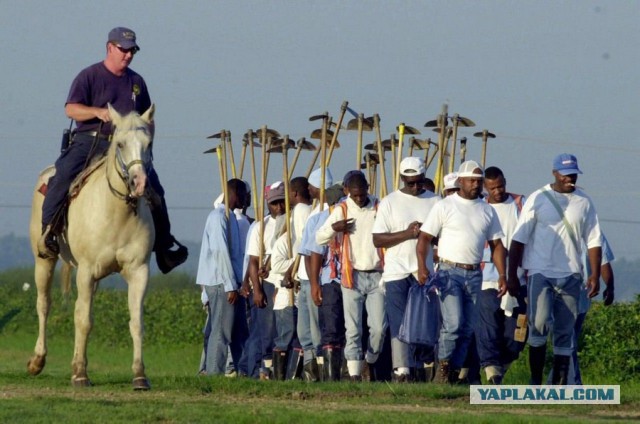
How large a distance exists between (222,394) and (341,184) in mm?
5590

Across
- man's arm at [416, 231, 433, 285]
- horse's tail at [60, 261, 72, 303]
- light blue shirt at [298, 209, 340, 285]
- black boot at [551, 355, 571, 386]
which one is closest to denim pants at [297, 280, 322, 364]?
light blue shirt at [298, 209, 340, 285]

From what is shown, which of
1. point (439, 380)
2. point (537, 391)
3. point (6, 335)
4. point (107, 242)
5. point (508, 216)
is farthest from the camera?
point (6, 335)

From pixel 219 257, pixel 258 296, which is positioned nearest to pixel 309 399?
pixel 219 257

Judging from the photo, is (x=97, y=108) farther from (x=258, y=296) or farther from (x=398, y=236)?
(x=258, y=296)

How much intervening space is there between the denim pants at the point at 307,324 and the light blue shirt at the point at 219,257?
920mm

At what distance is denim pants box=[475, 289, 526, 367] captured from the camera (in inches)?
706

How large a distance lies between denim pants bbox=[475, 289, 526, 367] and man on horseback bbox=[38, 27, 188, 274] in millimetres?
4176

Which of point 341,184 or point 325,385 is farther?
point 341,184

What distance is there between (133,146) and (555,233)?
4368 millimetres

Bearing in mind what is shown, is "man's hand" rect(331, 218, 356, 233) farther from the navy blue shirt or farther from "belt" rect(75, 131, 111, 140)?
"belt" rect(75, 131, 111, 140)

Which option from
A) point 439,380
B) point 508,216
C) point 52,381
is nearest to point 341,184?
point 508,216

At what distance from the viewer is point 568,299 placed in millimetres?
15719

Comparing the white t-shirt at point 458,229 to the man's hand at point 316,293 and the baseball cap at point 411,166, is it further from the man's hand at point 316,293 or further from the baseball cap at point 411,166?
the man's hand at point 316,293

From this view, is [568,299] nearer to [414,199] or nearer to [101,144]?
[414,199]
